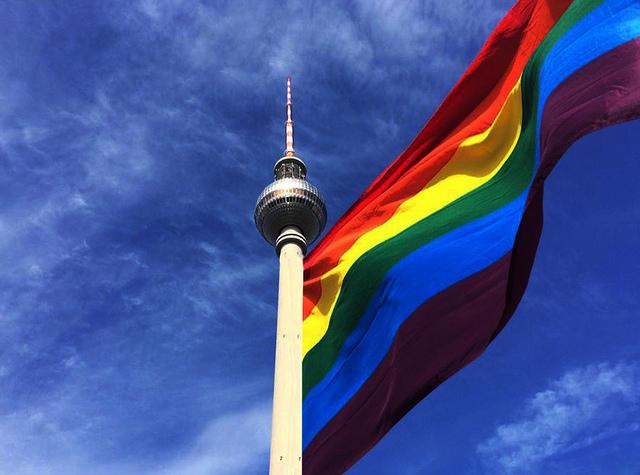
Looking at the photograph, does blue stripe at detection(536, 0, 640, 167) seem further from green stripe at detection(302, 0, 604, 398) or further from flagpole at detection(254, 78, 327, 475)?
flagpole at detection(254, 78, 327, 475)

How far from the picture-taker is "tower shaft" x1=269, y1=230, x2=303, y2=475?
44.8ft

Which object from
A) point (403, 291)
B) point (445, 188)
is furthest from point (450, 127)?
point (403, 291)

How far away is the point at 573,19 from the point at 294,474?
957cm

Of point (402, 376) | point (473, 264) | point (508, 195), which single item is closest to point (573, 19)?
point (508, 195)

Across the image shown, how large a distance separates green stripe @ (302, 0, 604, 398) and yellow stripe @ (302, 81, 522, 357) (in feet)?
0.66

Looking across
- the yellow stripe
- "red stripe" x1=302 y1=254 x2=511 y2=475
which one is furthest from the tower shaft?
"red stripe" x1=302 y1=254 x2=511 y2=475

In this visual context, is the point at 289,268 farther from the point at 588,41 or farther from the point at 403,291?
the point at 588,41

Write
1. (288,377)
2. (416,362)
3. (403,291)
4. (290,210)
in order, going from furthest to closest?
1. (290,210)
2. (403,291)
3. (416,362)
4. (288,377)

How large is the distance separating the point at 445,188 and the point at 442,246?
1433 mm

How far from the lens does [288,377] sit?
1475 centimetres

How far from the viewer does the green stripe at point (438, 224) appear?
13.8m

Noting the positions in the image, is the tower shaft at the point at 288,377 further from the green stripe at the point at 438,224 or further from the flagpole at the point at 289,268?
the green stripe at the point at 438,224

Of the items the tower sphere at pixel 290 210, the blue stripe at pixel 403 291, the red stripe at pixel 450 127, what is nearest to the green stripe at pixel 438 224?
the blue stripe at pixel 403 291

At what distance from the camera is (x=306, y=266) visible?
1839 centimetres
